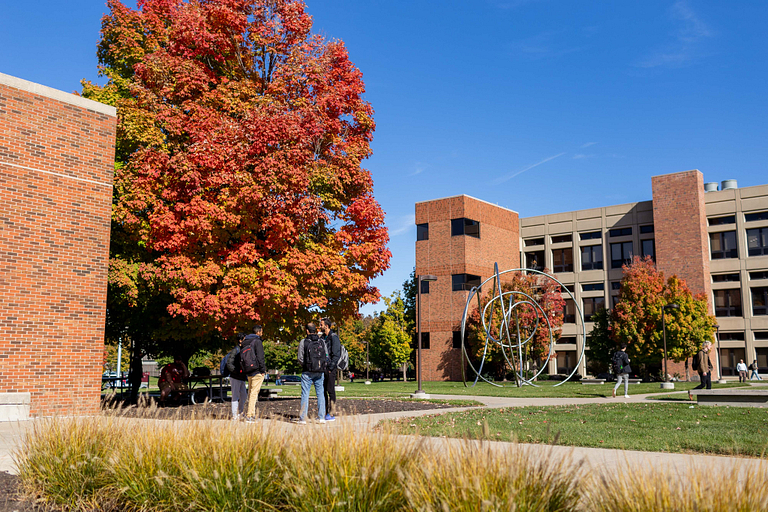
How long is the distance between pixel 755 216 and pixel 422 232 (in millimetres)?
26707

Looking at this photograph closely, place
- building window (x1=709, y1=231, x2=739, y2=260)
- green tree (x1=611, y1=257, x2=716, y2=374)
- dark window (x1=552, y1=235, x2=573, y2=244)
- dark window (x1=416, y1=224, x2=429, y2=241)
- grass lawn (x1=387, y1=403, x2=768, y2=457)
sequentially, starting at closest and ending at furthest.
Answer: grass lawn (x1=387, y1=403, x2=768, y2=457) → green tree (x1=611, y1=257, x2=716, y2=374) → building window (x1=709, y1=231, x2=739, y2=260) → dark window (x1=416, y1=224, x2=429, y2=241) → dark window (x1=552, y1=235, x2=573, y2=244)

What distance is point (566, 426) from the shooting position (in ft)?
37.6

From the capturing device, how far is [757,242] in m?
49.8

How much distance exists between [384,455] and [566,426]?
25.3ft

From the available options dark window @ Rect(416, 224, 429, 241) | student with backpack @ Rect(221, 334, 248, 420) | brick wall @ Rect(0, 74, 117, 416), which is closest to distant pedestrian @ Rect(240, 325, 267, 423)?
student with backpack @ Rect(221, 334, 248, 420)

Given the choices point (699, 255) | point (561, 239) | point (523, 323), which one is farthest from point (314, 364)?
point (561, 239)

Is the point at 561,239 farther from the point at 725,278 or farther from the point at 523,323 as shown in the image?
the point at 523,323

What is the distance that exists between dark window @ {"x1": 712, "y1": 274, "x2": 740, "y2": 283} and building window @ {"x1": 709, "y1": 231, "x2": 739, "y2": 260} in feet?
4.89

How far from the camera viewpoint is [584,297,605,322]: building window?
56.5m

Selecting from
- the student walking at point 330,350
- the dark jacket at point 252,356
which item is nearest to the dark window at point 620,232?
the student walking at point 330,350

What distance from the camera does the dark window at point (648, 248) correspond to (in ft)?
178

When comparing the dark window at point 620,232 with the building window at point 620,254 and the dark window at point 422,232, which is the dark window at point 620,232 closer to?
the building window at point 620,254

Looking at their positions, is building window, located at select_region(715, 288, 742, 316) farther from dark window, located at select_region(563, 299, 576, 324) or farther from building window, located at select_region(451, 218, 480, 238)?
building window, located at select_region(451, 218, 480, 238)

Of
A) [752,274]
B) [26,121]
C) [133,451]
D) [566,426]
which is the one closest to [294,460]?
[133,451]
